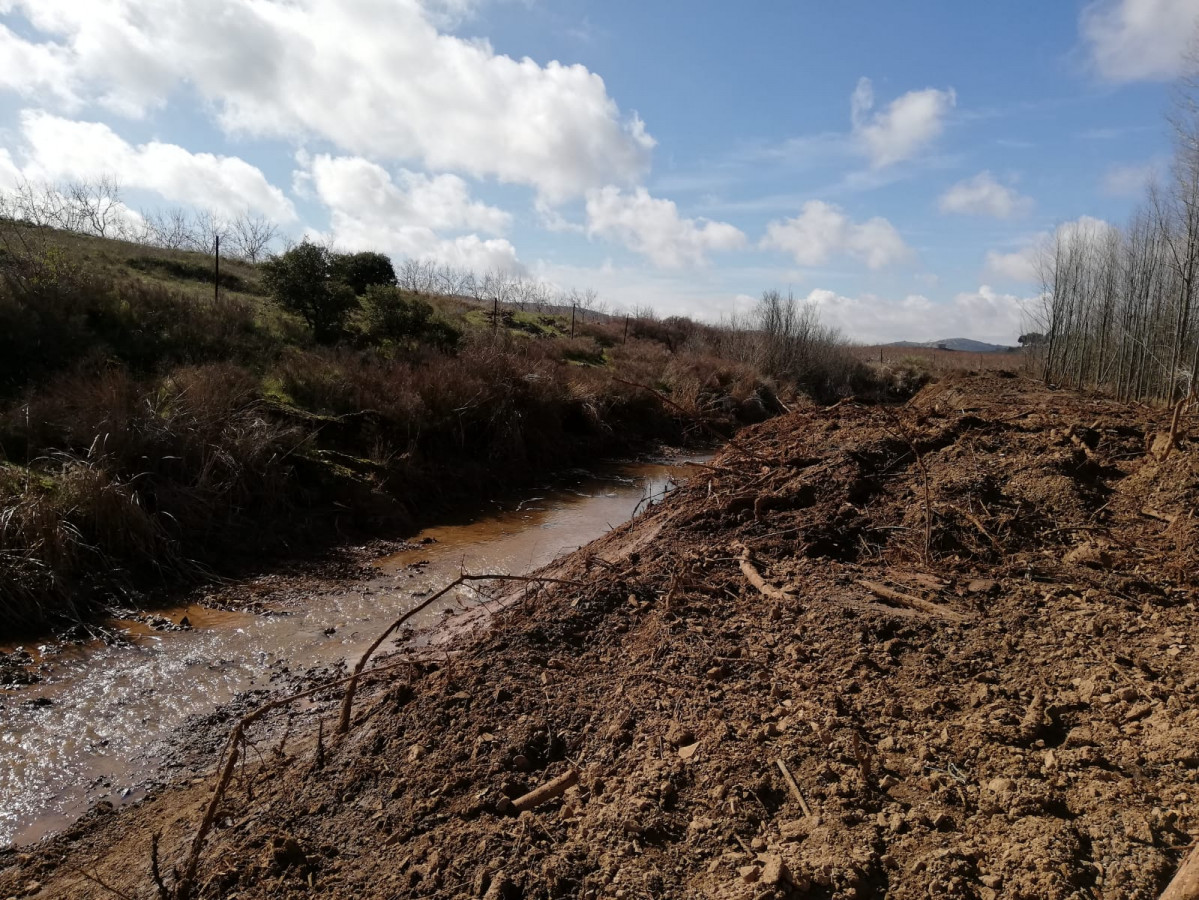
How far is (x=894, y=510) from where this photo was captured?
4.79 metres

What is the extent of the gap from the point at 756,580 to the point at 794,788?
5.87 ft

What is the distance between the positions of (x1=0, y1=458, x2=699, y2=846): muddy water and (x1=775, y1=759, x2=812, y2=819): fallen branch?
3305 millimetres

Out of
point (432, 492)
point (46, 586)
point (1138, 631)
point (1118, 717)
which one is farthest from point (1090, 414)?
point (46, 586)

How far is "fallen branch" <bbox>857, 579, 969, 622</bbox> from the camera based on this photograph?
3.50 metres

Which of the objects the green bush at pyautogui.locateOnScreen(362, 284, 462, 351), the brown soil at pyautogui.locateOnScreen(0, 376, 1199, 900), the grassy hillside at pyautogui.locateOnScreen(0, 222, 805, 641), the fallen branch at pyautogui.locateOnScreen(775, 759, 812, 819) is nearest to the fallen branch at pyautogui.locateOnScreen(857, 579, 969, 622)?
the brown soil at pyautogui.locateOnScreen(0, 376, 1199, 900)

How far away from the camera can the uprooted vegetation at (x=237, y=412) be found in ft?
23.8

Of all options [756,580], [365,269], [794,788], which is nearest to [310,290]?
[365,269]

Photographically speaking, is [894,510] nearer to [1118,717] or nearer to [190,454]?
[1118,717]

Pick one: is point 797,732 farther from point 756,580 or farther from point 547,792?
point 756,580

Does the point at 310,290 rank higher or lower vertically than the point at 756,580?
higher

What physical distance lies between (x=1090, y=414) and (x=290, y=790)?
6992 millimetres

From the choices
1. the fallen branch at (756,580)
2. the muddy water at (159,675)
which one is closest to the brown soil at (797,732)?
the fallen branch at (756,580)

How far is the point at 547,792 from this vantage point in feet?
8.98

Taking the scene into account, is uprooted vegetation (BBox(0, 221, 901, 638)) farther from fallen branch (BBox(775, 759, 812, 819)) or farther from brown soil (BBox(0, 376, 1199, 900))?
fallen branch (BBox(775, 759, 812, 819))
